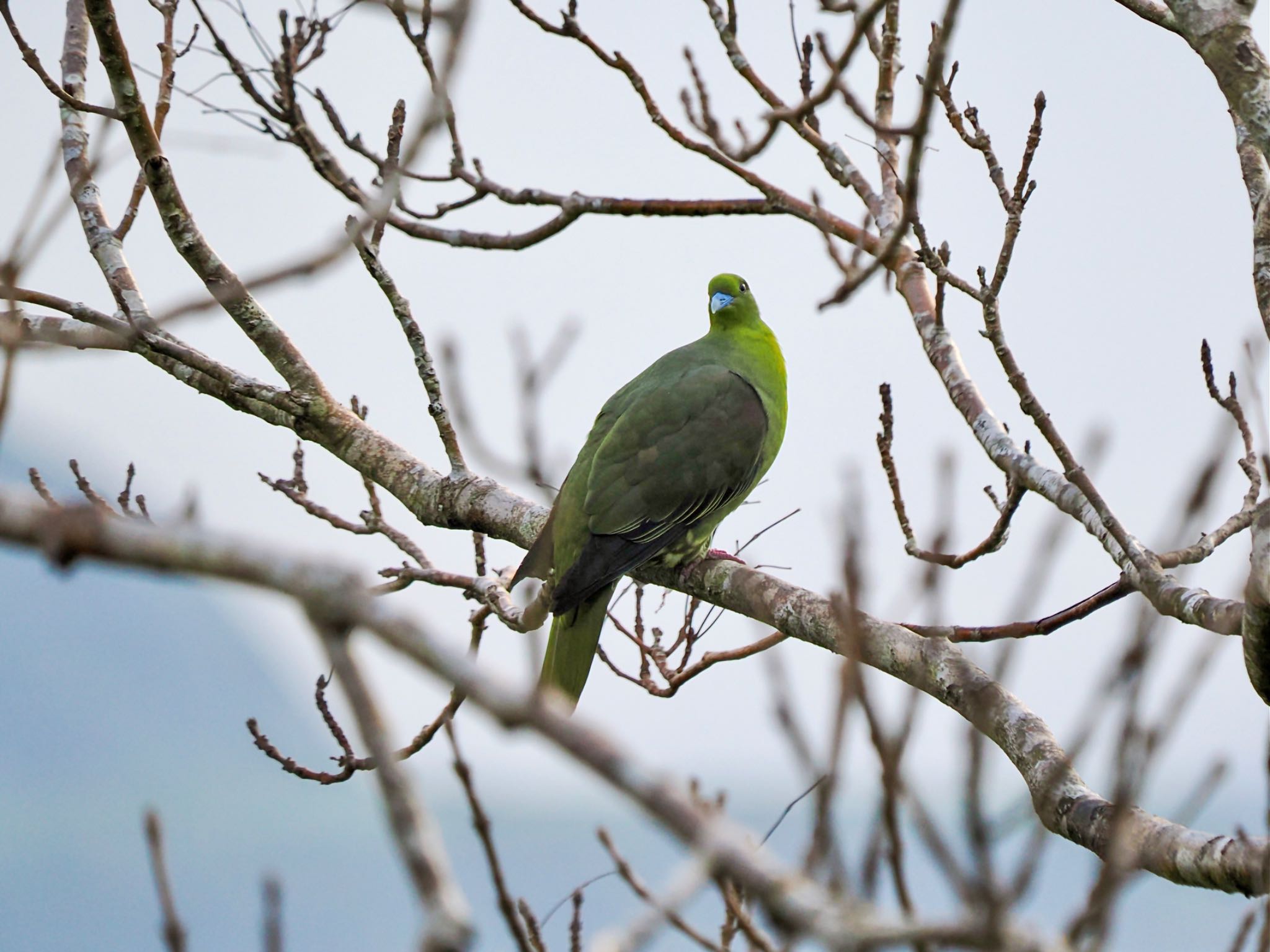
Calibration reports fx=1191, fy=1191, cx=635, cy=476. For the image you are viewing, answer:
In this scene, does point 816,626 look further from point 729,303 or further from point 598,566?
point 729,303

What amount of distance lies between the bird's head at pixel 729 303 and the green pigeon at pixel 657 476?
1 cm

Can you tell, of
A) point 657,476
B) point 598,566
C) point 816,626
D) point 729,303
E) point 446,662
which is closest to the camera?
point 446,662

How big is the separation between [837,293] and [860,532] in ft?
4.29

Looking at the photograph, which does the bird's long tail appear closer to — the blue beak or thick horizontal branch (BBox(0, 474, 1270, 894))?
thick horizontal branch (BBox(0, 474, 1270, 894))

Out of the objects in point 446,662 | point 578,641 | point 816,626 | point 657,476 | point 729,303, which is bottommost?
point 446,662

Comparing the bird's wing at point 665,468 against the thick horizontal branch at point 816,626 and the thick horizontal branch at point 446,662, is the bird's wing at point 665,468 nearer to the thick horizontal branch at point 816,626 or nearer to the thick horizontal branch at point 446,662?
the thick horizontal branch at point 816,626

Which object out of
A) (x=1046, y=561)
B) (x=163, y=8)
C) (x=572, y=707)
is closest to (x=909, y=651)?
(x=572, y=707)

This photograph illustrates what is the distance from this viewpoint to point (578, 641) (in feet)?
12.6

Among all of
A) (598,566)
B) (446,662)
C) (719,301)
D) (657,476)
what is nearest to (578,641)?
(598,566)

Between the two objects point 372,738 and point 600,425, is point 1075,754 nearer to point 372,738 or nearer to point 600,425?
point 372,738

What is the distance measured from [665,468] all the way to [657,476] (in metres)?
0.05

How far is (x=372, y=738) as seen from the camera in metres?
0.86

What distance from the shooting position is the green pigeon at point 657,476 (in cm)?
379

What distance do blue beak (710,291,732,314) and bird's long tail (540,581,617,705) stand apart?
1.58m
